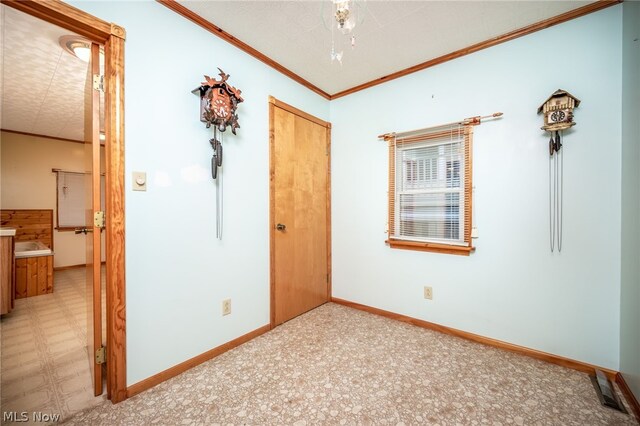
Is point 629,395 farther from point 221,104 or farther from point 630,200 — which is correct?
point 221,104

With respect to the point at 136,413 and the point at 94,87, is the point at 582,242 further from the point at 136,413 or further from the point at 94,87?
the point at 94,87

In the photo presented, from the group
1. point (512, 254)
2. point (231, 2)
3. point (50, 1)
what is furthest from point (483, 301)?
point (50, 1)

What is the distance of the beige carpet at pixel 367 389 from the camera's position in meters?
1.43

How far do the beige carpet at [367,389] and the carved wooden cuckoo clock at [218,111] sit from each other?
1.06 metres

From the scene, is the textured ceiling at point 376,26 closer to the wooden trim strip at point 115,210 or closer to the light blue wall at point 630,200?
the light blue wall at point 630,200

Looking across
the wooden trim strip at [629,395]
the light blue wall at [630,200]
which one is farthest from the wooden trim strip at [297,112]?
Answer: the wooden trim strip at [629,395]

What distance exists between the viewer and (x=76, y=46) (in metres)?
2.11

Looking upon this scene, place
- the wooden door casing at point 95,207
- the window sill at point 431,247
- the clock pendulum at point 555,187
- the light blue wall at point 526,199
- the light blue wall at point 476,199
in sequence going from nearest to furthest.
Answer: the wooden door casing at point 95,207
the light blue wall at point 476,199
the light blue wall at point 526,199
the clock pendulum at point 555,187
the window sill at point 431,247

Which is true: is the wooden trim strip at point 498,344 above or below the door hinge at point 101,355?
below

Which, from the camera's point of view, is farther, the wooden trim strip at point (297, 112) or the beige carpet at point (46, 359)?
the wooden trim strip at point (297, 112)

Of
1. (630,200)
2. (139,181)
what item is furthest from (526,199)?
(139,181)

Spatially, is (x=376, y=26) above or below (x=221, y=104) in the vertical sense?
above

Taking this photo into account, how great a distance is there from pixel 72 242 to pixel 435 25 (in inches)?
272

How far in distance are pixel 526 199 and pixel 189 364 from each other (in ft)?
9.41
